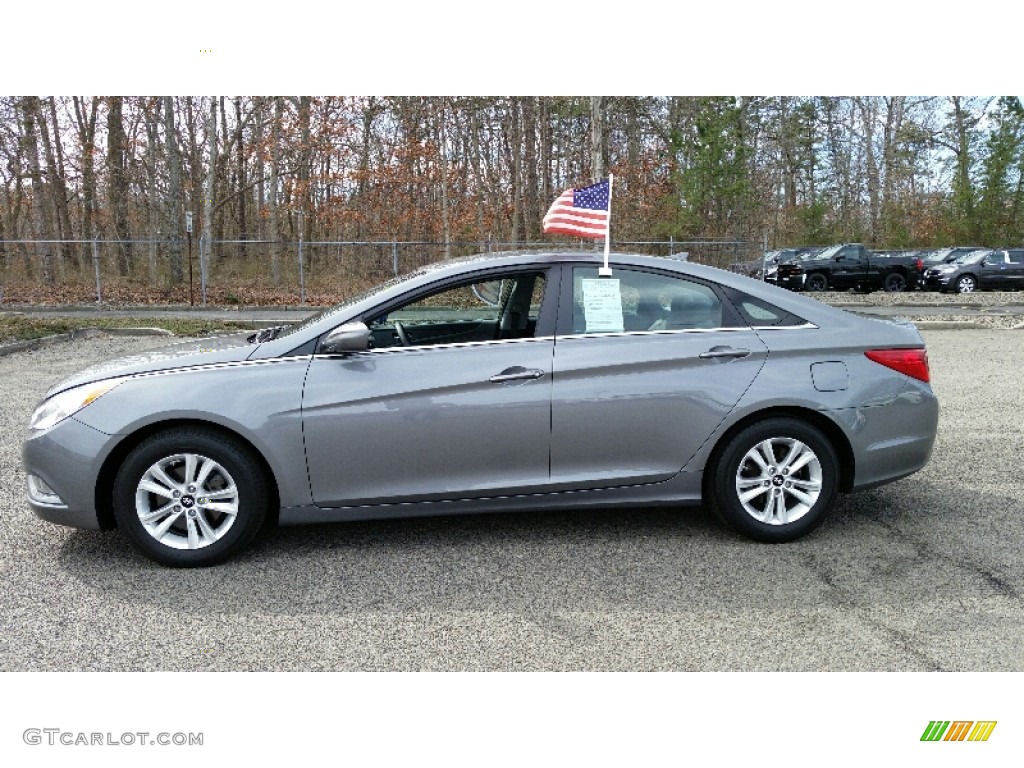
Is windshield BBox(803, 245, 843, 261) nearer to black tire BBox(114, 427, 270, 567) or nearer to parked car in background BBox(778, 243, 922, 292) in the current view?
parked car in background BBox(778, 243, 922, 292)

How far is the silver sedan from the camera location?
13.8 ft

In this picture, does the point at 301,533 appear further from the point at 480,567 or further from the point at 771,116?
the point at 771,116

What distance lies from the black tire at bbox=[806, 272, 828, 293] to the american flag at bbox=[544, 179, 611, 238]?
78.8 ft

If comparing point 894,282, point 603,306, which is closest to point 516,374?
point 603,306

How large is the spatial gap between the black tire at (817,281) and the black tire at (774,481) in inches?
967

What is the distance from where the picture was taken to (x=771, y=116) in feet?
99.6

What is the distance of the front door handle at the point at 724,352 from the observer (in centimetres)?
454

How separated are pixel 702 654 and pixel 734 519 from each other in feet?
4.27

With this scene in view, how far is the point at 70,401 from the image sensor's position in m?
4.27

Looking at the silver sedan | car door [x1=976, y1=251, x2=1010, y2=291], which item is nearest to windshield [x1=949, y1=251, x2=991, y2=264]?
car door [x1=976, y1=251, x2=1010, y2=291]

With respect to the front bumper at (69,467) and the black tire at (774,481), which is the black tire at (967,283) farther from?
the front bumper at (69,467)

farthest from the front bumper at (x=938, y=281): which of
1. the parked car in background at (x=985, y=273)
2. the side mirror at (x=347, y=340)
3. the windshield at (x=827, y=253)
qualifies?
the side mirror at (x=347, y=340)
